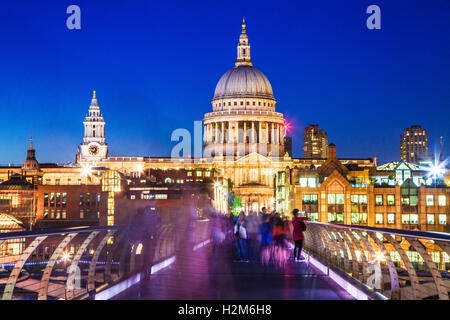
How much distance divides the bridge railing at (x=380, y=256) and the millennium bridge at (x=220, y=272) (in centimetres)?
2

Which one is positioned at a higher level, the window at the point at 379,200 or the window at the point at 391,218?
the window at the point at 379,200

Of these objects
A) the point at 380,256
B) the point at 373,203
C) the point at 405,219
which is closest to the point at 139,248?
the point at 380,256

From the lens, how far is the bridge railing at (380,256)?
12.5 m

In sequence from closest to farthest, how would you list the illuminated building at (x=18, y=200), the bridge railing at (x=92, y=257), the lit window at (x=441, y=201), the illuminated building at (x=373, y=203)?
the bridge railing at (x=92, y=257) < the illuminated building at (x=373, y=203) < the lit window at (x=441, y=201) < the illuminated building at (x=18, y=200)

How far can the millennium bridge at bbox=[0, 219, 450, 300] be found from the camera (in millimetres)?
13617

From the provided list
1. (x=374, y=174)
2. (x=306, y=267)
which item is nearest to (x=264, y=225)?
(x=306, y=267)

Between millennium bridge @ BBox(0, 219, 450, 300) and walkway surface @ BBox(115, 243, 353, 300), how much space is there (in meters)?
0.02

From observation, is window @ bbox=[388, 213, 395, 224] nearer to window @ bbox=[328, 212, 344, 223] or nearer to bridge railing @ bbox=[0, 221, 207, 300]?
window @ bbox=[328, 212, 344, 223]

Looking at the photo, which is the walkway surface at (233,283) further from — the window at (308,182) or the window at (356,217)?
the window at (308,182)

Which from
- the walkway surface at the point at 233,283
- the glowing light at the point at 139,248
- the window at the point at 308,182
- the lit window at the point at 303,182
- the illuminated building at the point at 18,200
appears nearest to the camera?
the walkway surface at the point at 233,283

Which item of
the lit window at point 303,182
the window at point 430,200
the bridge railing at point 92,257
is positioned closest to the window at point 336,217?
the lit window at point 303,182

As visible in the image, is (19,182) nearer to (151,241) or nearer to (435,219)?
(435,219)

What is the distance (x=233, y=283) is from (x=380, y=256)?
13.0 feet
